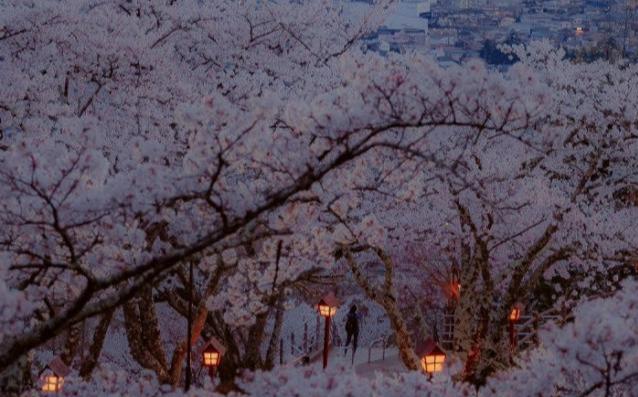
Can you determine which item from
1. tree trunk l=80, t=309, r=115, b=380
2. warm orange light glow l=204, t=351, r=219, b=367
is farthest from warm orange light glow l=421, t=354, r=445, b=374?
tree trunk l=80, t=309, r=115, b=380

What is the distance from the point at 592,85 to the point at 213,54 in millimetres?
5800

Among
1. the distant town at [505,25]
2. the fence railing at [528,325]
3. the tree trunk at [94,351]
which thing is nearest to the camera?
the fence railing at [528,325]

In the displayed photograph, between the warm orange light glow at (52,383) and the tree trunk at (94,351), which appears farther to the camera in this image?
the tree trunk at (94,351)

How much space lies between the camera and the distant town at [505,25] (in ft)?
203

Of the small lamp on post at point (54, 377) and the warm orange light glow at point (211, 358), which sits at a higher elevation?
the warm orange light glow at point (211, 358)

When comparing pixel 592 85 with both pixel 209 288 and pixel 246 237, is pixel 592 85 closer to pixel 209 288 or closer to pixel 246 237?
pixel 209 288

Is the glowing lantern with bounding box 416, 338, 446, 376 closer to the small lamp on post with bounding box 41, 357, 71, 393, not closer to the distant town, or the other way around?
the small lamp on post with bounding box 41, 357, 71, 393

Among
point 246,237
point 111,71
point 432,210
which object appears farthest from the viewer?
point 432,210

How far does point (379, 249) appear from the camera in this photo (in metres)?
9.43

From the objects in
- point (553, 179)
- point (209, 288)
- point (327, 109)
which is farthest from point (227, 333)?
point (327, 109)

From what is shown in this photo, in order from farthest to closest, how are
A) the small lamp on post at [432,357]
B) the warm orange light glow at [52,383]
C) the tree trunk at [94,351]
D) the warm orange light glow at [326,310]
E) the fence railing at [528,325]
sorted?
the warm orange light glow at [326,310], the tree trunk at [94,351], the fence railing at [528,325], the small lamp on post at [432,357], the warm orange light glow at [52,383]

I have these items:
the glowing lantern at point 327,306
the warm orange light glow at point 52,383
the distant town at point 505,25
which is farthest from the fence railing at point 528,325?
the distant town at point 505,25

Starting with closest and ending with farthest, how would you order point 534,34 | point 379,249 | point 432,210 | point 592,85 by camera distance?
point 379,249 < point 592,85 < point 432,210 < point 534,34

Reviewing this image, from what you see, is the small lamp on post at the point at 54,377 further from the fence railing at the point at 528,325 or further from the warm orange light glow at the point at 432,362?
the fence railing at the point at 528,325
